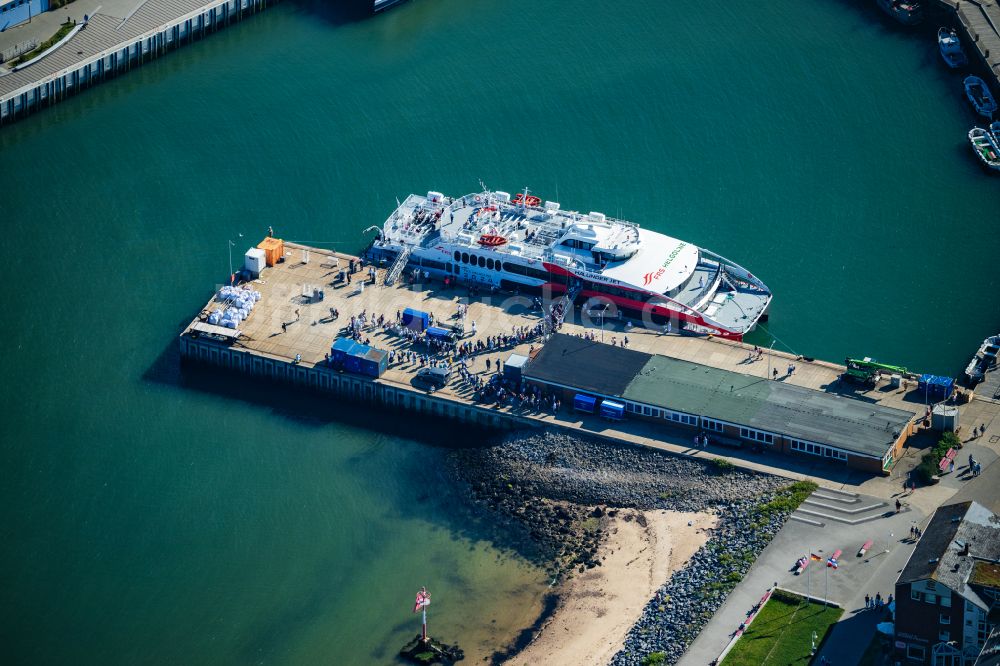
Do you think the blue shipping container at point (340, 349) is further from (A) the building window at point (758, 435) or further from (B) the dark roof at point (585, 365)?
(A) the building window at point (758, 435)

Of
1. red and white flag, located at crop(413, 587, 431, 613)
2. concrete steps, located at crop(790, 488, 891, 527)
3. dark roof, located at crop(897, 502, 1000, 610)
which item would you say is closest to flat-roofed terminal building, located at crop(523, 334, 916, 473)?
concrete steps, located at crop(790, 488, 891, 527)

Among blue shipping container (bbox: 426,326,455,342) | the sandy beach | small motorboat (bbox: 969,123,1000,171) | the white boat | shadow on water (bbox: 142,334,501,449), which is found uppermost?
small motorboat (bbox: 969,123,1000,171)

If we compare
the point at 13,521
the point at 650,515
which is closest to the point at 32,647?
the point at 13,521

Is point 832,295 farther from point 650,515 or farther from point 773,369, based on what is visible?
point 650,515

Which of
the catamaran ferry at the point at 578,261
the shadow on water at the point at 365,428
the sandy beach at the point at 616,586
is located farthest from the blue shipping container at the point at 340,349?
the sandy beach at the point at 616,586

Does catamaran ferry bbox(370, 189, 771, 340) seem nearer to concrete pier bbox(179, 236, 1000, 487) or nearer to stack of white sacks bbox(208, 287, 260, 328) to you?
concrete pier bbox(179, 236, 1000, 487)

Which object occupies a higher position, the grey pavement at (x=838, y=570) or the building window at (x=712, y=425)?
the building window at (x=712, y=425)

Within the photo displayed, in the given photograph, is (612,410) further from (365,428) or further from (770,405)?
(365,428)
